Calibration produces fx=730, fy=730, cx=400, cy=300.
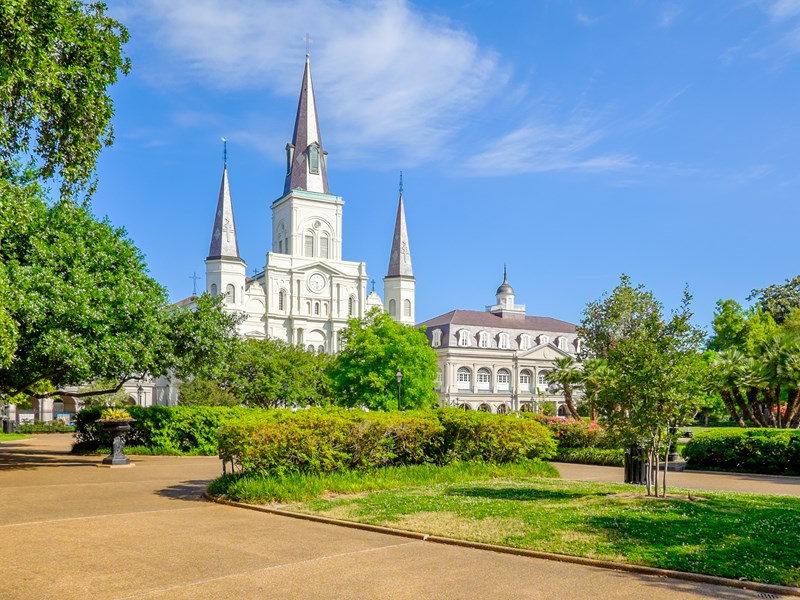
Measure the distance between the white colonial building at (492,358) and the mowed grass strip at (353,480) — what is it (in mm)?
66217

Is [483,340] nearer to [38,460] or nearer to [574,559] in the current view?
[38,460]

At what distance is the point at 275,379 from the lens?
46625 millimetres

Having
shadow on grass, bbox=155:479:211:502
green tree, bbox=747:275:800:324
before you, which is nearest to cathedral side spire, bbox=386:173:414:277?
green tree, bbox=747:275:800:324

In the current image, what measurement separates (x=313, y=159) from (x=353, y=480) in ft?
249

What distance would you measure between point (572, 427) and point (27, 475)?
16.7 metres

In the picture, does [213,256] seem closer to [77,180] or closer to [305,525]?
[77,180]

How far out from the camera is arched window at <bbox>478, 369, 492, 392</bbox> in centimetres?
8669

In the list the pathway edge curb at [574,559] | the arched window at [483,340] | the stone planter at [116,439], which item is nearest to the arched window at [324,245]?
the arched window at [483,340]

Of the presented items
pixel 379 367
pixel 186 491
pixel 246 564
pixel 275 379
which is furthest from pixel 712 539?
pixel 275 379

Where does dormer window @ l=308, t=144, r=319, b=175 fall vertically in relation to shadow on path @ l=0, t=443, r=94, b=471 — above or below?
above

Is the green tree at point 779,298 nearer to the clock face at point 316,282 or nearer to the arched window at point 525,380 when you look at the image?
the arched window at point 525,380

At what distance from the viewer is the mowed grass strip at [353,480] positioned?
41.4 feet

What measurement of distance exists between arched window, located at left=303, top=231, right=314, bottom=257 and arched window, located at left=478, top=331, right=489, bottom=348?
22.4m

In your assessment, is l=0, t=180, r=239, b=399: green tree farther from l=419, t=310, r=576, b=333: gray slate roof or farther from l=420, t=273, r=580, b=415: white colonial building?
l=419, t=310, r=576, b=333: gray slate roof
